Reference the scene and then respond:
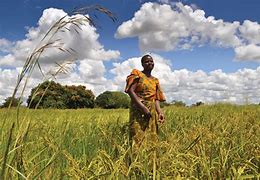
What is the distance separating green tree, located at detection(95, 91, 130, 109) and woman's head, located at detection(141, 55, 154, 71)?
23.7m

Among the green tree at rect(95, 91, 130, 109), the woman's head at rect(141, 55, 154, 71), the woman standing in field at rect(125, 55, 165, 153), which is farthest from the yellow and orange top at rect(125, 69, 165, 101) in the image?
the green tree at rect(95, 91, 130, 109)

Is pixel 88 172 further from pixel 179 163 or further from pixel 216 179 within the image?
pixel 216 179

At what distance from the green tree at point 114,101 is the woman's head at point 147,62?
23716 millimetres

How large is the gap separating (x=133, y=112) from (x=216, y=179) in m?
3.27

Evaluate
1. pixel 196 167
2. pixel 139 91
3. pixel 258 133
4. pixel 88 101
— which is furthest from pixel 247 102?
pixel 88 101

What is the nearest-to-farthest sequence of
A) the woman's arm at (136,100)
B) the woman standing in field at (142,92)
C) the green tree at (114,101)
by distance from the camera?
1. the woman's arm at (136,100)
2. the woman standing in field at (142,92)
3. the green tree at (114,101)

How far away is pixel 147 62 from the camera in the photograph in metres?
5.11

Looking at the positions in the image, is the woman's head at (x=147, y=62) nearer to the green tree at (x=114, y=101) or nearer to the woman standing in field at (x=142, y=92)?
the woman standing in field at (x=142, y=92)

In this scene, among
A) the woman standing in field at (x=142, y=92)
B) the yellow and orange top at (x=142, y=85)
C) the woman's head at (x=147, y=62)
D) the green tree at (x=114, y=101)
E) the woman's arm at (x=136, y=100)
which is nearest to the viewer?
the woman's arm at (x=136, y=100)

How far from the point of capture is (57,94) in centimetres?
204

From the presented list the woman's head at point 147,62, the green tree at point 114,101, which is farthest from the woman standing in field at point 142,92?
the green tree at point 114,101

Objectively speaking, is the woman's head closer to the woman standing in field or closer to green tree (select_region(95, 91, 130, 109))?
the woman standing in field

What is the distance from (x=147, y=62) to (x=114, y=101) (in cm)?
2794

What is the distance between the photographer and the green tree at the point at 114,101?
3090 cm
